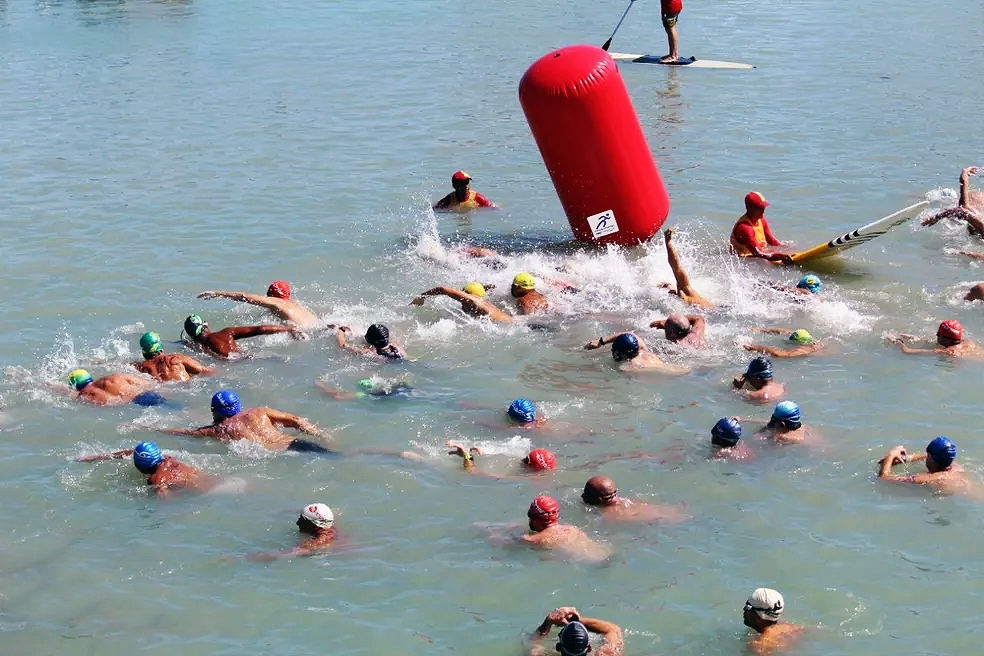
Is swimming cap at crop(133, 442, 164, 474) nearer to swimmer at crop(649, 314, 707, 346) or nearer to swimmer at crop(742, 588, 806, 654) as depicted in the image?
swimmer at crop(742, 588, 806, 654)

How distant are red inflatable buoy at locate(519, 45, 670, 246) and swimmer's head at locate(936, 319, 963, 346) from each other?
4424 mm

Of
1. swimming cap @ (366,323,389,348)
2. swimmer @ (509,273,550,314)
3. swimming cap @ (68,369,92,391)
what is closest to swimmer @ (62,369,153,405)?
swimming cap @ (68,369,92,391)

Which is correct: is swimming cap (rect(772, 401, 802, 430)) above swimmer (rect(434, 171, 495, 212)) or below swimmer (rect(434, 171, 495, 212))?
above

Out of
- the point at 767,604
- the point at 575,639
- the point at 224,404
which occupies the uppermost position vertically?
the point at 575,639

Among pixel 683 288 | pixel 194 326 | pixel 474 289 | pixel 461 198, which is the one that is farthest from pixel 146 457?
pixel 461 198

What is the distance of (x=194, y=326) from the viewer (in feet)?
44.4

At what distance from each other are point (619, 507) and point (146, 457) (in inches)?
174

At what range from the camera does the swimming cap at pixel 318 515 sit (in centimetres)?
968

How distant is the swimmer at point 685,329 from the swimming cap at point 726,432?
7.34 ft

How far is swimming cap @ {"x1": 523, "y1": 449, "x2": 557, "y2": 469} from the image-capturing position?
10.8 meters

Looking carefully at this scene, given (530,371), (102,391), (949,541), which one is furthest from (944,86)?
(102,391)

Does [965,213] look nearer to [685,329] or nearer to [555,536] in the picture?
[685,329]

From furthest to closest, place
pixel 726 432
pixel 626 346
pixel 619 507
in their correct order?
pixel 626 346
pixel 726 432
pixel 619 507

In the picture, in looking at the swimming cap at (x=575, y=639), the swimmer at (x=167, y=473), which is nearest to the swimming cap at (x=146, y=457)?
the swimmer at (x=167, y=473)
